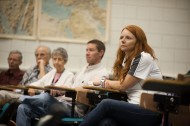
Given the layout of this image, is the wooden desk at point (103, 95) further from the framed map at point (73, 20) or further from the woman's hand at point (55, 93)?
the framed map at point (73, 20)

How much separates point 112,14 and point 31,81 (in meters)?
1.48

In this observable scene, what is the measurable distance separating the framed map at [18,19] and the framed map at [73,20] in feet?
0.36

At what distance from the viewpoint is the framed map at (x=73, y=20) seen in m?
4.62

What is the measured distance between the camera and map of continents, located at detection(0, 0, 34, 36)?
4625mm

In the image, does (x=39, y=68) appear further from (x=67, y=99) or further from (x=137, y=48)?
(x=137, y=48)

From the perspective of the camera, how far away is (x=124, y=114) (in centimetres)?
225

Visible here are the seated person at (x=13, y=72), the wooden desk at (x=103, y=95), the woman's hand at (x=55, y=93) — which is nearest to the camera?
the wooden desk at (x=103, y=95)

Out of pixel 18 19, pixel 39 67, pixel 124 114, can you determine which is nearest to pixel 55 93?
pixel 39 67

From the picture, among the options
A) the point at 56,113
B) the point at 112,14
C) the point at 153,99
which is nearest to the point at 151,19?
the point at 112,14

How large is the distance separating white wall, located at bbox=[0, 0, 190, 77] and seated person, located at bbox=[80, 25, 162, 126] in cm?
188

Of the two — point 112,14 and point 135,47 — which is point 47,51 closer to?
point 112,14

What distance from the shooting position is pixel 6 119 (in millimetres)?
1589

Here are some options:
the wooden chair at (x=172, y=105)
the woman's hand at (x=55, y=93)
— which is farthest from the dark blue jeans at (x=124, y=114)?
the woman's hand at (x=55, y=93)

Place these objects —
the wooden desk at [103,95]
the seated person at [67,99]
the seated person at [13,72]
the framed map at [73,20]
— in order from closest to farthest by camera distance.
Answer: the wooden desk at [103,95]
the seated person at [67,99]
the seated person at [13,72]
the framed map at [73,20]
